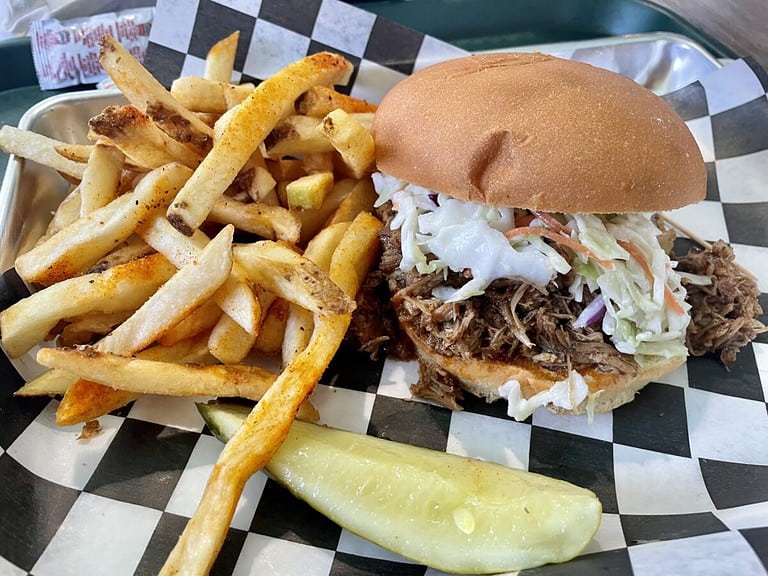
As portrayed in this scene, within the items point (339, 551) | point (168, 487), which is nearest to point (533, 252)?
point (339, 551)

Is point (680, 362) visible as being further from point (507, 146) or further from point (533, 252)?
point (507, 146)

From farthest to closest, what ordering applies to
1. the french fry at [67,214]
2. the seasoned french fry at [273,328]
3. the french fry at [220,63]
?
the french fry at [220,63], the french fry at [67,214], the seasoned french fry at [273,328]

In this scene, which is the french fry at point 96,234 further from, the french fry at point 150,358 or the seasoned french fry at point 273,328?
the seasoned french fry at point 273,328

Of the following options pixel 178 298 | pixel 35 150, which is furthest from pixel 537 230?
pixel 35 150

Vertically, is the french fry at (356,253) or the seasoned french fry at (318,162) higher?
the seasoned french fry at (318,162)

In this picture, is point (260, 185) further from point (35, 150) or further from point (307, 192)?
point (35, 150)

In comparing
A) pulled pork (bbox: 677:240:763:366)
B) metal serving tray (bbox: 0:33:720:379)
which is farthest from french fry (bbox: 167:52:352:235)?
pulled pork (bbox: 677:240:763:366)

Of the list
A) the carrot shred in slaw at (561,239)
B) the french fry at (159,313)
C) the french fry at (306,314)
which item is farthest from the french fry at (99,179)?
the carrot shred in slaw at (561,239)
